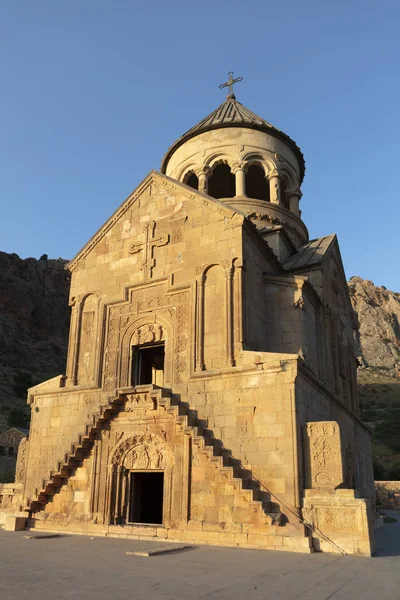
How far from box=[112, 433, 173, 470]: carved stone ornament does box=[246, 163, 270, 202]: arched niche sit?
552 inches

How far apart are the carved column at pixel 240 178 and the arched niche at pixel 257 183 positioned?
178 cm

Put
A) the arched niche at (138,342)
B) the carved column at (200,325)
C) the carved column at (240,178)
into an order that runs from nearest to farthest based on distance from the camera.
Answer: the carved column at (200,325) → the arched niche at (138,342) → the carved column at (240,178)

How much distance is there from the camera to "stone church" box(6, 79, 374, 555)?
10.8 meters

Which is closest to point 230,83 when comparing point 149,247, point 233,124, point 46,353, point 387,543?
point 233,124

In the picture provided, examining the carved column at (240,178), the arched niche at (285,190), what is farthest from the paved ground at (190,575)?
the arched niche at (285,190)

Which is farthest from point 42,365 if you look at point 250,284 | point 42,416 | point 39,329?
point 250,284

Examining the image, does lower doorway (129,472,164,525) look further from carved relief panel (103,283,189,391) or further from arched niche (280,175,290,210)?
arched niche (280,175,290,210)

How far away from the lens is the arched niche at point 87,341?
15375 millimetres

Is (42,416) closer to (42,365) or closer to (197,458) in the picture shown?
(197,458)

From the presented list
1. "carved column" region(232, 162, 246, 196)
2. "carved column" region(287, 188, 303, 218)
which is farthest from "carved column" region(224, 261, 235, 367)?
"carved column" region(287, 188, 303, 218)

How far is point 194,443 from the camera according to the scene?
12.1 m

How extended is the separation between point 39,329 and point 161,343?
61363 millimetres

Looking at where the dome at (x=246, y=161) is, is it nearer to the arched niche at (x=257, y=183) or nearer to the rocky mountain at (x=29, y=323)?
the arched niche at (x=257, y=183)

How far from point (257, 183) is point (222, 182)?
5.66 feet
